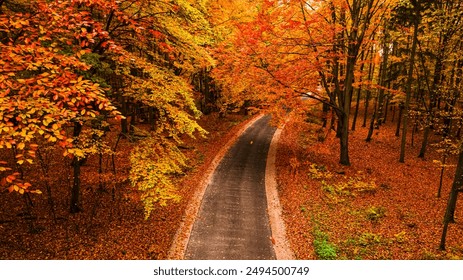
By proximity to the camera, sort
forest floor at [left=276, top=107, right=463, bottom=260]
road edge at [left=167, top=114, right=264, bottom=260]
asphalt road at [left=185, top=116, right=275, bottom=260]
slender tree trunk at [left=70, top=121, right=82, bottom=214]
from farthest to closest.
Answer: forest floor at [left=276, top=107, right=463, bottom=260], asphalt road at [left=185, top=116, right=275, bottom=260], road edge at [left=167, top=114, right=264, bottom=260], slender tree trunk at [left=70, top=121, right=82, bottom=214]

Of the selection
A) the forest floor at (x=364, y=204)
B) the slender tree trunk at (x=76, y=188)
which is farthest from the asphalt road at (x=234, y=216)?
the slender tree trunk at (x=76, y=188)

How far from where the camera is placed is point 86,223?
462 inches

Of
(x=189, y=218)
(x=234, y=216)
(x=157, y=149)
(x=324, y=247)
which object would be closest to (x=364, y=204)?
(x=324, y=247)

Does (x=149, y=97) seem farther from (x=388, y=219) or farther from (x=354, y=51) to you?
(x=354, y=51)

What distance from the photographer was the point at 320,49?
17.8 meters

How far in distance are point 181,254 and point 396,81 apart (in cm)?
2867

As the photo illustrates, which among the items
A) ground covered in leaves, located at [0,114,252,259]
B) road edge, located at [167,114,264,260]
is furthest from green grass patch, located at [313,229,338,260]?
ground covered in leaves, located at [0,114,252,259]

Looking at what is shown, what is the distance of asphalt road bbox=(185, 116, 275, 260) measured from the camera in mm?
11266

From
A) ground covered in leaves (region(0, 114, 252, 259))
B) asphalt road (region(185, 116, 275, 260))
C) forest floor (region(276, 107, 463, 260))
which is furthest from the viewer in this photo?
forest floor (region(276, 107, 463, 260))

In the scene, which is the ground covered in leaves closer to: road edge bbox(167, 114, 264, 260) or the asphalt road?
road edge bbox(167, 114, 264, 260)

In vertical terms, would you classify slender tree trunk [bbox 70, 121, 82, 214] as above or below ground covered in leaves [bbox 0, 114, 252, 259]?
above

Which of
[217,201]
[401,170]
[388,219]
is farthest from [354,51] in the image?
[217,201]

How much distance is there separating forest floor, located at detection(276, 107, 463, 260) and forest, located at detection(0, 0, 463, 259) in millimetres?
91

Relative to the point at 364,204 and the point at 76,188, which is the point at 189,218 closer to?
the point at 76,188
